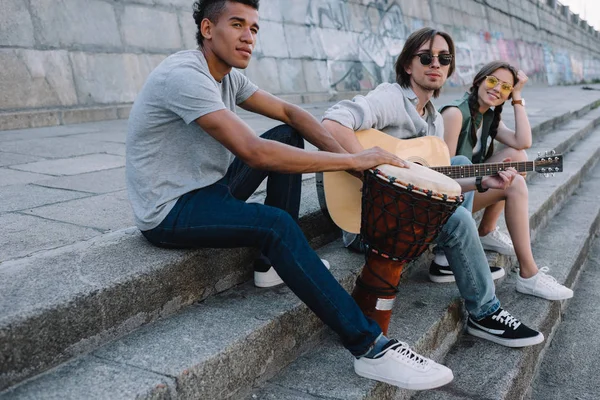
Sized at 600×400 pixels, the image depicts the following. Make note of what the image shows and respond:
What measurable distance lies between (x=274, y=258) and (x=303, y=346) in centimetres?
42

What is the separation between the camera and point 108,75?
21.5 ft

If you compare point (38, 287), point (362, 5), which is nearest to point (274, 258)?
point (38, 287)

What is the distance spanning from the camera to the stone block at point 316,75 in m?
9.70

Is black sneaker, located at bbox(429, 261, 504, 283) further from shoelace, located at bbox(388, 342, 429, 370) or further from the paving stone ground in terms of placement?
the paving stone ground

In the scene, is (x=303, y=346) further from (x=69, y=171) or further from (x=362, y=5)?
(x=362, y=5)

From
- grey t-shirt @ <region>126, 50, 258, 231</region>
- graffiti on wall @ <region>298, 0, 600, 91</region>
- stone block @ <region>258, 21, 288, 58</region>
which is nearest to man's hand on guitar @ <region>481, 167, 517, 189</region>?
grey t-shirt @ <region>126, 50, 258, 231</region>

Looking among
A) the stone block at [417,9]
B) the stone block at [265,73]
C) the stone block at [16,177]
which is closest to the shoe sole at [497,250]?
the stone block at [16,177]

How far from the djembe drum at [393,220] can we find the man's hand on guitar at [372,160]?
3cm

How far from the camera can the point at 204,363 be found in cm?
178

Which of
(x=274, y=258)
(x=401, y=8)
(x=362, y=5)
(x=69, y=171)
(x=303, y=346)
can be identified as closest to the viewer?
(x=274, y=258)

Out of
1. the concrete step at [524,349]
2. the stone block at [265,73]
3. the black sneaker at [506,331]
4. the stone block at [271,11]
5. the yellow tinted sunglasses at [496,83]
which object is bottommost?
the concrete step at [524,349]

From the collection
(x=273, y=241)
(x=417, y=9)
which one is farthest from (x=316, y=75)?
(x=273, y=241)

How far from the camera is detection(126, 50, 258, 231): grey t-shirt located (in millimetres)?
2141

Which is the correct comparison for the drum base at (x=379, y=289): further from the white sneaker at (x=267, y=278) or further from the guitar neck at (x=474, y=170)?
the guitar neck at (x=474, y=170)
